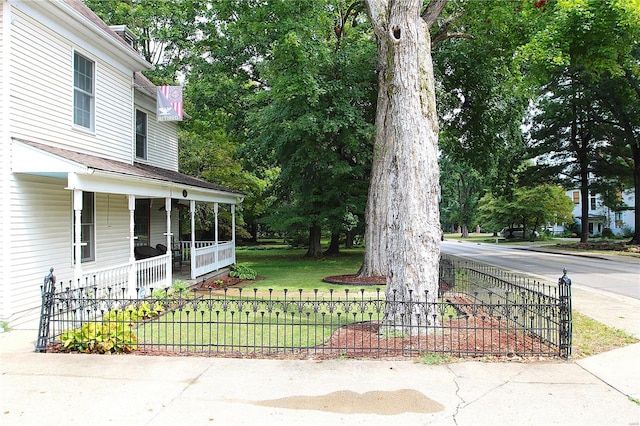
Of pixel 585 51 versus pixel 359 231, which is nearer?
pixel 585 51

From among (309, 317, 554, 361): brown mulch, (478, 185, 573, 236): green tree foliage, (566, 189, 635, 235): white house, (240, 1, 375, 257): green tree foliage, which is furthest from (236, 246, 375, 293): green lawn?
(566, 189, 635, 235): white house

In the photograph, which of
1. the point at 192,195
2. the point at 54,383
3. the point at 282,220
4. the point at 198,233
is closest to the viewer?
the point at 54,383

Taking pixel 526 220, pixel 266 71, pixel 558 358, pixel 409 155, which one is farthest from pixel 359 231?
pixel 526 220

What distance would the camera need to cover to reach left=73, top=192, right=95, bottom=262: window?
1162 centimetres

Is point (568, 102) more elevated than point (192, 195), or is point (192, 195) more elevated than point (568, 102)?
point (568, 102)

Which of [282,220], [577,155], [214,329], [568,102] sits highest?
[568,102]

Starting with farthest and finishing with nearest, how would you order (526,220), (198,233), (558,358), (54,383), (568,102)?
(526,220)
(198,233)
(568,102)
(558,358)
(54,383)

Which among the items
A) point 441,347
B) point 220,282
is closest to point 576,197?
point 220,282

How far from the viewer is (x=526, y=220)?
49844 millimetres

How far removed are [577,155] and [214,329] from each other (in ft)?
122

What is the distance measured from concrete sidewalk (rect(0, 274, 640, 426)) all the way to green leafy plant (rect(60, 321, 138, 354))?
241 millimetres

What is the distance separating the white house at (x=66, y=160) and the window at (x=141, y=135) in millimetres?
699

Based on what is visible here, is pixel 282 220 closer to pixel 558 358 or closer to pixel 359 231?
pixel 359 231

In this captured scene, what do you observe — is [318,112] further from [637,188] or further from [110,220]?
[637,188]
